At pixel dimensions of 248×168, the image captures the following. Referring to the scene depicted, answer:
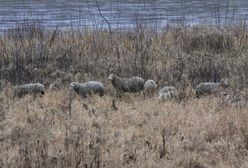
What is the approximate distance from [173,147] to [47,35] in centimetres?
756

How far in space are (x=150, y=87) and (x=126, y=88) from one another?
363mm

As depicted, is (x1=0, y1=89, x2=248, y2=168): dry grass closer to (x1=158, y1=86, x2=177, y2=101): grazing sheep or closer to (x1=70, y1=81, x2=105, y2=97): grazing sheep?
(x1=158, y1=86, x2=177, y2=101): grazing sheep

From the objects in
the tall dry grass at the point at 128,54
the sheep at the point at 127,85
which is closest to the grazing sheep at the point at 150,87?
the sheep at the point at 127,85

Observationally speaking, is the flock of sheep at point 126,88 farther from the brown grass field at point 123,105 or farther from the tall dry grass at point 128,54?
the tall dry grass at point 128,54

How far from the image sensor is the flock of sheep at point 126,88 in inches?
332

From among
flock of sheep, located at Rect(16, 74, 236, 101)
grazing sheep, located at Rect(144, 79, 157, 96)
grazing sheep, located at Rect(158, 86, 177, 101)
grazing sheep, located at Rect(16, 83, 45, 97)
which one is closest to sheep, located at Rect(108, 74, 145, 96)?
flock of sheep, located at Rect(16, 74, 236, 101)

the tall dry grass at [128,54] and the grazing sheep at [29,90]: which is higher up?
the tall dry grass at [128,54]

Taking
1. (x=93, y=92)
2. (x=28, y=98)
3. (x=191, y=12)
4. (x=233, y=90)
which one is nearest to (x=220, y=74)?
(x=233, y=90)

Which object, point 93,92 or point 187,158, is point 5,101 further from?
point 187,158

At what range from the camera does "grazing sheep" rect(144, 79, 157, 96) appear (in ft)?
27.9

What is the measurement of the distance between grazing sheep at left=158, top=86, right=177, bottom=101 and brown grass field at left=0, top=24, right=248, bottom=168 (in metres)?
0.11

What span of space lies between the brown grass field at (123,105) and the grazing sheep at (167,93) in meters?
0.11

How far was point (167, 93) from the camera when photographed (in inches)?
320

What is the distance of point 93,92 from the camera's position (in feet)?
27.8
